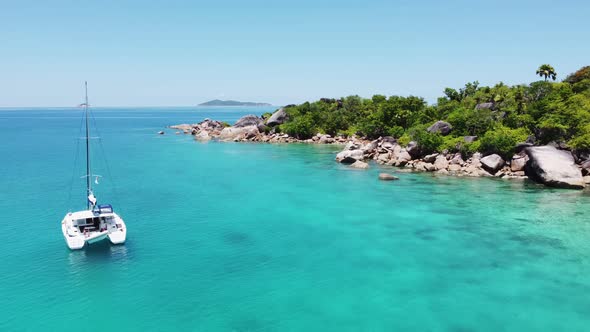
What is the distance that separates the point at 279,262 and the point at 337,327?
32.2 feet

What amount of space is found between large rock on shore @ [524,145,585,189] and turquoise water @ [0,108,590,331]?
7.97ft

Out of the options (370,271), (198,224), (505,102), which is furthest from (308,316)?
(505,102)

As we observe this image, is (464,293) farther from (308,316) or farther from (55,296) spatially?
(55,296)

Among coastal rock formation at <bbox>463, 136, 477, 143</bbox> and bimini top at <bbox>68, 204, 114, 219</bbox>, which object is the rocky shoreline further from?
bimini top at <bbox>68, 204, 114, 219</bbox>

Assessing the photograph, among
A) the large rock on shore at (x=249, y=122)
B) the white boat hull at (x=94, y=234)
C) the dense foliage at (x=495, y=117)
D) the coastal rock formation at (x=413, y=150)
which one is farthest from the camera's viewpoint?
the large rock on shore at (x=249, y=122)

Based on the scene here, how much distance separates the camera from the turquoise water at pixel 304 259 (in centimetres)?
2536

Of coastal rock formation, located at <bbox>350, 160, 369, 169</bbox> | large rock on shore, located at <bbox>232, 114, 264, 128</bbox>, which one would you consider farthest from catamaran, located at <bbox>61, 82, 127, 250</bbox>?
large rock on shore, located at <bbox>232, 114, 264, 128</bbox>

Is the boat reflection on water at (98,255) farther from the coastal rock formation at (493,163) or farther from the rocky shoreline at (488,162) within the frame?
the coastal rock formation at (493,163)

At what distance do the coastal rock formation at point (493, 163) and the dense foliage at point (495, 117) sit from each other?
5.15 feet

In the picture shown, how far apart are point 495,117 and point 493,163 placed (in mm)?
14720

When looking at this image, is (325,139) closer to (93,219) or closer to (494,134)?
(494,134)

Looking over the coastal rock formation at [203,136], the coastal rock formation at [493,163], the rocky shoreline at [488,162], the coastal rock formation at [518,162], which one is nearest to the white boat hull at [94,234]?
the rocky shoreline at [488,162]

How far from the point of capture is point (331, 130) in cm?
12006

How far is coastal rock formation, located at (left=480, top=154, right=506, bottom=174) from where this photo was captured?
65188 mm
